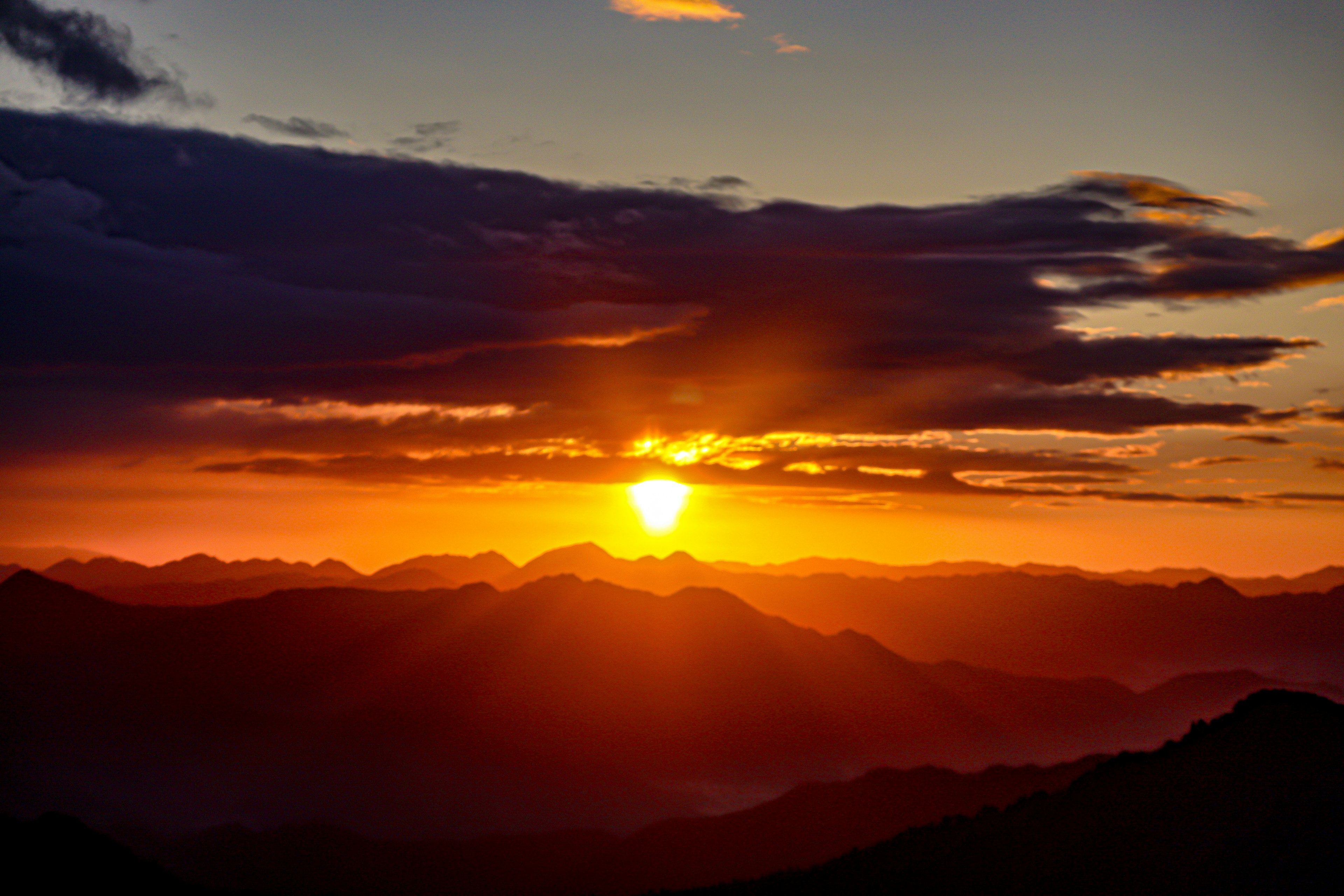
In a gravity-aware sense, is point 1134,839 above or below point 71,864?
above

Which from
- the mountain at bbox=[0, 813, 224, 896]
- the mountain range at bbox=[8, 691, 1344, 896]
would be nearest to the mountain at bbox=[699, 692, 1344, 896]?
the mountain range at bbox=[8, 691, 1344, 896]

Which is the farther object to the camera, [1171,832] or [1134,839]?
[1134,839]

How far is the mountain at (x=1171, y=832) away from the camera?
57.6m

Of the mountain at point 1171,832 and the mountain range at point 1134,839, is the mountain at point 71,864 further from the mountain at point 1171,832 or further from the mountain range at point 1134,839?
the mountain at point 1171,832

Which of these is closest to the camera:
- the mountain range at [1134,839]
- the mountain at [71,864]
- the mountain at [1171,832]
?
the mountain at [1171,832]

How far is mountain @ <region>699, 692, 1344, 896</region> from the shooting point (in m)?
57.6

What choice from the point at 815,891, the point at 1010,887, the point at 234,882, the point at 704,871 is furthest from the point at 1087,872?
the point at 234,882

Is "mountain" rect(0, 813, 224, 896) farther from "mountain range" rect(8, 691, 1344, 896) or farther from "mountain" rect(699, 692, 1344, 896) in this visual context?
"mountain" rect(699, 692, 1344, 896)

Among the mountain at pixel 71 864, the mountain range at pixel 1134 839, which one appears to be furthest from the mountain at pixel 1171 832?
the mountain at pixel 71 864

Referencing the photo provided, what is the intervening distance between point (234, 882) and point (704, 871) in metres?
96.0

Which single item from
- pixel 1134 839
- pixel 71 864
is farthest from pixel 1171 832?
pixel 71 864

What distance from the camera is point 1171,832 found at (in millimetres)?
63969

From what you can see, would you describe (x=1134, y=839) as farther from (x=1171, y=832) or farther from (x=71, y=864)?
(x=71, y=864)

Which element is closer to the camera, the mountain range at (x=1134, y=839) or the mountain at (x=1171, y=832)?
the mountain at (x=1171, y=832)
